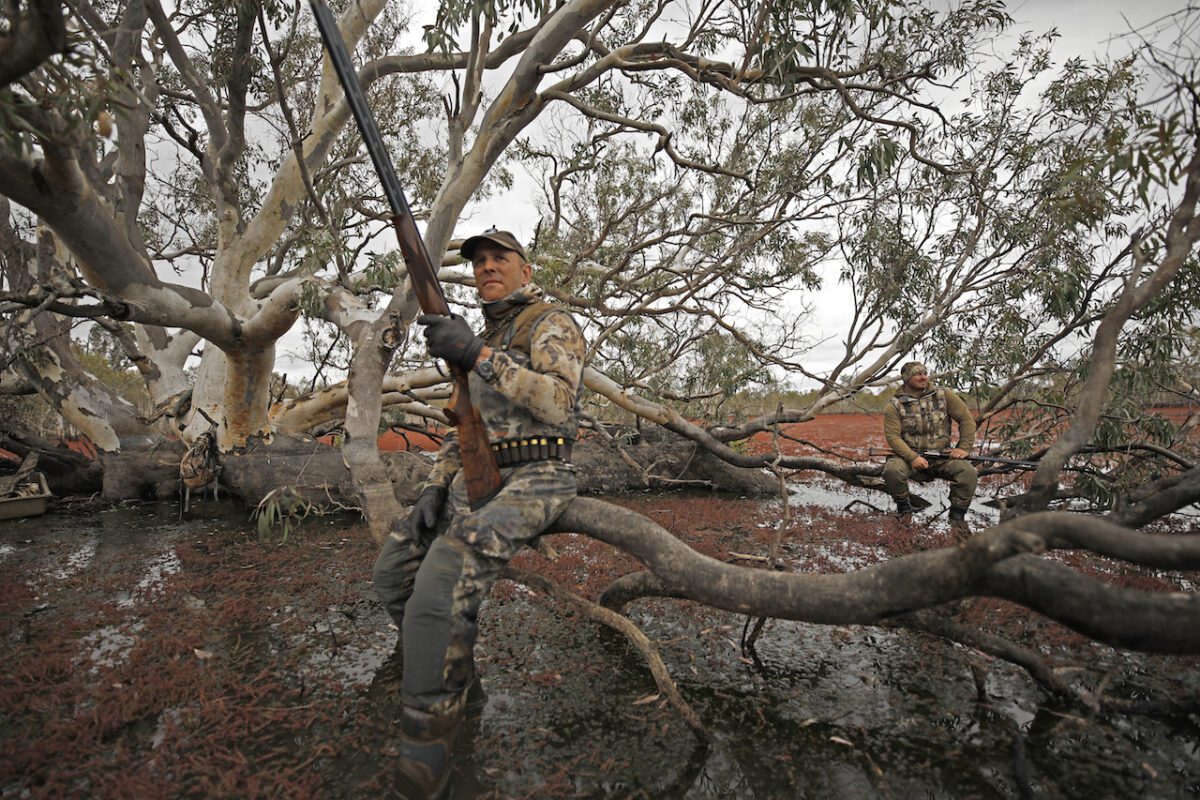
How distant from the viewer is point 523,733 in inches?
109

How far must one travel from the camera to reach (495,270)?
292cm

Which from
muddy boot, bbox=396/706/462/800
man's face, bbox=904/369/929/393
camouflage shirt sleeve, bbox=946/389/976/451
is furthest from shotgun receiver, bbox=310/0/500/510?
camouflage shirt sleeve, bbox=946/389/976/451

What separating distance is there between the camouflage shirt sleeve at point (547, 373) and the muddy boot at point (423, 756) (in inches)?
49.4

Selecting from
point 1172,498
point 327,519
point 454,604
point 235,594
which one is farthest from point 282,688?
point 327,519

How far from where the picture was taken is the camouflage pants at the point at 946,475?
6812mm

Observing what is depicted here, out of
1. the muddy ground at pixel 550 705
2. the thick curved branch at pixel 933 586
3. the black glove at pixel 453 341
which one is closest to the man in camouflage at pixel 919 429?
the muddy ground at pixel 550 705

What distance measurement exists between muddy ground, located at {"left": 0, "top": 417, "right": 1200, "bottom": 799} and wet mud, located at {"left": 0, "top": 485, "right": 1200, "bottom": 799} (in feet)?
0.04

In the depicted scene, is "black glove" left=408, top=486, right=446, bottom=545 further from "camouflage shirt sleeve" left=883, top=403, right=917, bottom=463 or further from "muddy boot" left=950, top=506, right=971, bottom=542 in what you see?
"camouflage shirt sleeve" left=883, top=403, right=917, bottom=463

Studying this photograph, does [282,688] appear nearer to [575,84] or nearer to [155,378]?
[575,84]

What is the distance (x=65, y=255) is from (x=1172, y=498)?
14.8 meters

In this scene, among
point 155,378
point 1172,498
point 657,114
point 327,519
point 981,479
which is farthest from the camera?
point 981,479

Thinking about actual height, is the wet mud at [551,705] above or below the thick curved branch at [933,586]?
below

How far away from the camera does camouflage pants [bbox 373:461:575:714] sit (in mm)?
2254

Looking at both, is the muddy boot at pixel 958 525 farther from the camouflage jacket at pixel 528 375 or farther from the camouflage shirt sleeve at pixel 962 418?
the camouflage jacket at pixel 528 375
